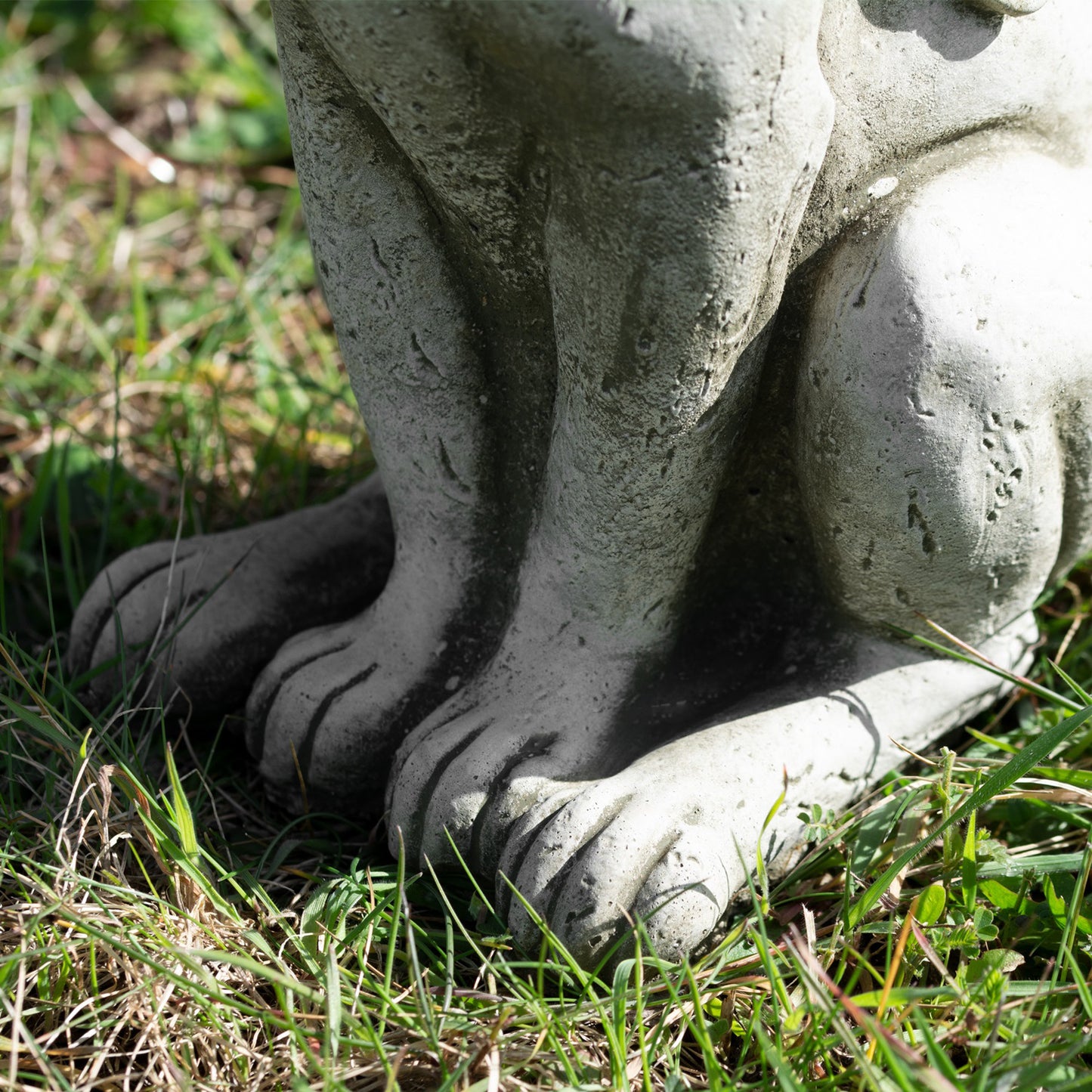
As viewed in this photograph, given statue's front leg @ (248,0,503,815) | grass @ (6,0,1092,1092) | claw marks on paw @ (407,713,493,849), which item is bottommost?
grass @ (6,0,1092,1092)

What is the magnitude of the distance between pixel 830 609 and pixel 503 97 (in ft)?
2.23

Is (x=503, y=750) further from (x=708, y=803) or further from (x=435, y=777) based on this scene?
(x=708, y=803)

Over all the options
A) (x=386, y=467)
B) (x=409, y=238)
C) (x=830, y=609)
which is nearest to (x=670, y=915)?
(x=830, y=609)

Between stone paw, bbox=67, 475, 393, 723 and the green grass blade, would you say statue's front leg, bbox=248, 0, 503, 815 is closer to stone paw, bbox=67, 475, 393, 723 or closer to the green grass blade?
stone paw, bbox=67, 475, 393, 723

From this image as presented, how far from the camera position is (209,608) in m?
1.44

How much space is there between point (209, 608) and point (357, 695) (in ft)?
0.82

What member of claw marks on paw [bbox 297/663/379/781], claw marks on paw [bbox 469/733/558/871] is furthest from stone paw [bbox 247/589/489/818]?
claw marks on paw [bbox 469/733/558/871]

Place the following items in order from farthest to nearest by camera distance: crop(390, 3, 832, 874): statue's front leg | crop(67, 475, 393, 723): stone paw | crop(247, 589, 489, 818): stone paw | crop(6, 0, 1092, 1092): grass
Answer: crop(67, 475, 393, 723): stone paw, crop(247, 589, 489, 818): stone paw, crop(6, 0, 1092, 1092): grass, crop(390, 3, 832, 874): statue's front leg

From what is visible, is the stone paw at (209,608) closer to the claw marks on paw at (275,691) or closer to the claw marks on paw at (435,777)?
the claw marks on paw at (275,691)

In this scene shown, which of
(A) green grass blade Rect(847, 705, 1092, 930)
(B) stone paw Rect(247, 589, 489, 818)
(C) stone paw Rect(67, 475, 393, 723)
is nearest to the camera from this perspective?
(A) green grass blade Rect(847, 705, 1092, 930)

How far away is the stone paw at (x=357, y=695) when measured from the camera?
1326mm

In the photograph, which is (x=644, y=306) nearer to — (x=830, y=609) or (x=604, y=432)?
(x=604, y=432)

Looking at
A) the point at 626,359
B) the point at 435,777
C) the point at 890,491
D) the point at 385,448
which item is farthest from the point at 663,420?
the point at 435,777

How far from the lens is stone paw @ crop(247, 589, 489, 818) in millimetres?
1326
